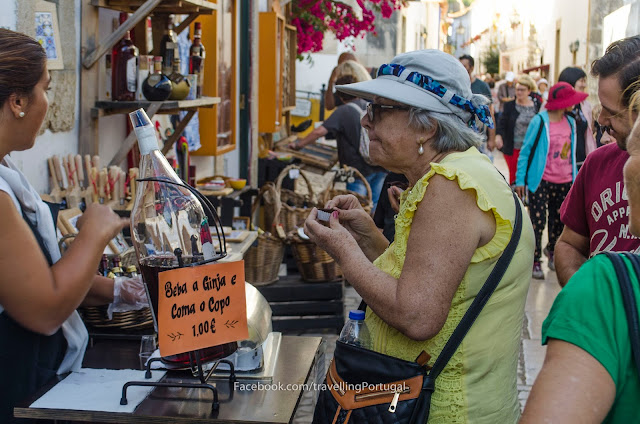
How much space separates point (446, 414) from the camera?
191 centimetres

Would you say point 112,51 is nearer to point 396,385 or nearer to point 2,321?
point 2,321

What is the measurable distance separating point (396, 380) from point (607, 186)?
43.7 inches

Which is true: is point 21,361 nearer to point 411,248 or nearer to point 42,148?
point 411,248

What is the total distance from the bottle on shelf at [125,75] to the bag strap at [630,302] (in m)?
3.09

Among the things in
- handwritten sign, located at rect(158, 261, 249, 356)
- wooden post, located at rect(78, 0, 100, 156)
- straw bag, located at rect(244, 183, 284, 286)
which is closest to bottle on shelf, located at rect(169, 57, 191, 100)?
wooden post, located at rect(78, 0, 100, 156)

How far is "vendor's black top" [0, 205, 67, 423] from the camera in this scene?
1.94 metres

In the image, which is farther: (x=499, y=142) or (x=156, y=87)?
(x=499, y=142)

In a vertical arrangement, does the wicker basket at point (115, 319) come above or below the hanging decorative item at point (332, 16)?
below

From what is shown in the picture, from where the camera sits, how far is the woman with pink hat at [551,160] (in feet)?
23.8

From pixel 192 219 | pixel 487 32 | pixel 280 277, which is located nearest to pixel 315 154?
pixel 280 277

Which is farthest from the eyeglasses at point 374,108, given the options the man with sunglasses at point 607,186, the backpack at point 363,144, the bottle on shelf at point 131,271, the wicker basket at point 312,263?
the backpack at point 363,144

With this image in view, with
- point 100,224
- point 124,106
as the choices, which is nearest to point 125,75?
point 124,106

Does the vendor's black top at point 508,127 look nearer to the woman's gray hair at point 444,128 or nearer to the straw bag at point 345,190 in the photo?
the straw bag at point 345,190

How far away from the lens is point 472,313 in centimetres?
190
